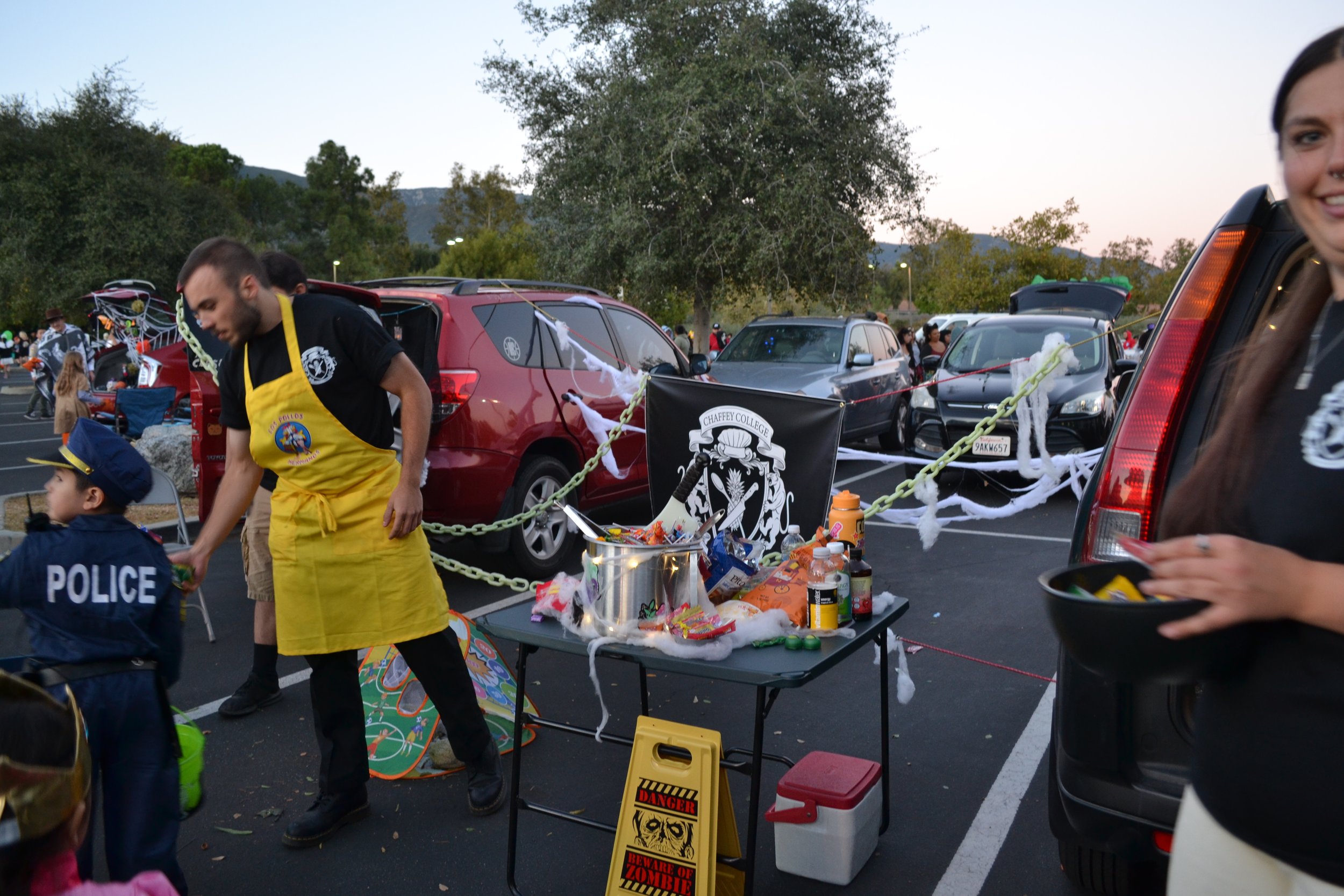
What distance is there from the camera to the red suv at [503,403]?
603 cm

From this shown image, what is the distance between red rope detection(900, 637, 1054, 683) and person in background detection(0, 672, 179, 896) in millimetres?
4122

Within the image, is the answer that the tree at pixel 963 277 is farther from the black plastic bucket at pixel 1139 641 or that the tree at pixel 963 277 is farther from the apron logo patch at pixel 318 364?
the black plastic bucket at pixel 1139 641

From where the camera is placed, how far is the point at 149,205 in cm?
2727

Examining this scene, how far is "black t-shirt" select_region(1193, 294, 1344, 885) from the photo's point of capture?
1.19 m

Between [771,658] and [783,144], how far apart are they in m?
16.0

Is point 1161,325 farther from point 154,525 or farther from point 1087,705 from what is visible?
point 154,525

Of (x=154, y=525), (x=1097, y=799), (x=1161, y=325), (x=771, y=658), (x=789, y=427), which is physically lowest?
(x=154, y=525)

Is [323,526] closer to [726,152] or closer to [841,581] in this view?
[841,581]

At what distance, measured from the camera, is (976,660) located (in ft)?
16.8

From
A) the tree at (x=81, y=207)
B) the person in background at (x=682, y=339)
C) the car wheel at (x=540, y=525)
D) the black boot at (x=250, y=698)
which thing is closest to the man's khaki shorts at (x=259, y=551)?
the black boot at (x=250, y=698)

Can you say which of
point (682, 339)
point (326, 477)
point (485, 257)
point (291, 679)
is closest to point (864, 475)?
point (291, 679)

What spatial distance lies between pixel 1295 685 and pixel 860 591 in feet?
6.05

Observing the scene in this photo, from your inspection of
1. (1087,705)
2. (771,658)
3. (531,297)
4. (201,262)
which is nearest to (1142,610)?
(1087,705)

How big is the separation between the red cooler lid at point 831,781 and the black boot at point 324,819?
1.52 meters
